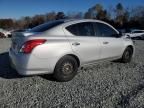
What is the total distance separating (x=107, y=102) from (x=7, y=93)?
208 centimetres

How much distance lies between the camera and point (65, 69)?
5.76m

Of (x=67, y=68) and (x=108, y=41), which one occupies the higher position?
(x=108, y=41)

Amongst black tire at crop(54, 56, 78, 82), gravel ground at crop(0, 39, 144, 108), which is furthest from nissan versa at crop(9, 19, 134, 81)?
gravel ground at crop(0, 39, 144, 108)

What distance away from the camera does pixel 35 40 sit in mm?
5215

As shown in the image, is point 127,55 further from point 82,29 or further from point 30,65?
point 30,65

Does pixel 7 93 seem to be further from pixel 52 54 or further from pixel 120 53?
pixel 120 53

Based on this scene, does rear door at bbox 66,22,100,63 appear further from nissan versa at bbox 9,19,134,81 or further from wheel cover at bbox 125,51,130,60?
wheel cover at bbox 125,51,130,60

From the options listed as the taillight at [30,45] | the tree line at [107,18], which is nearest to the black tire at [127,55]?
the taillight at [30,45]

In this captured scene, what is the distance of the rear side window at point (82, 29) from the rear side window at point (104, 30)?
0.68 ft

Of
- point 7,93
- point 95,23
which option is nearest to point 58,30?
point 95,23

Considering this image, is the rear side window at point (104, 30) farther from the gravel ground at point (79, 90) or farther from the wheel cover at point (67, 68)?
the wheel cover at point (67, 68)

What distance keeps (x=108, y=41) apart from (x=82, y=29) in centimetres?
101

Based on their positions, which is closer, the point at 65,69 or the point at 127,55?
the point at 65,69

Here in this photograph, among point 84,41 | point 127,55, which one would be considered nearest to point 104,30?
point 84,41
